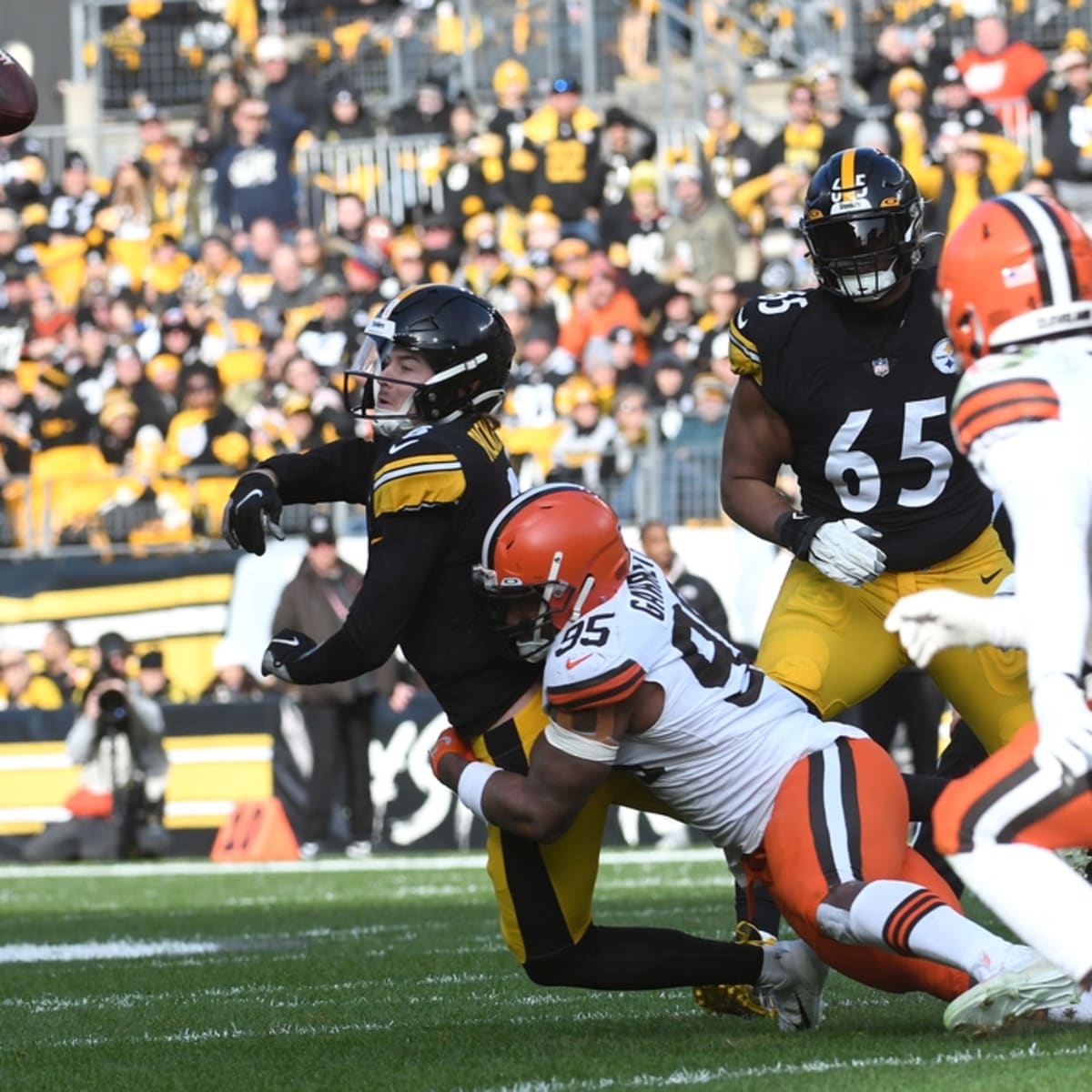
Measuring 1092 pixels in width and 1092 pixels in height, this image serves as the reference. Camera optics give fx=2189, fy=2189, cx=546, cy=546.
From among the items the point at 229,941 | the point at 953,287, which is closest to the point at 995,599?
the point at 953,287

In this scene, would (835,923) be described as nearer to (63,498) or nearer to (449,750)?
(449,750)

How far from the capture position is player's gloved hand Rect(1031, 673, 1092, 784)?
11.7ft

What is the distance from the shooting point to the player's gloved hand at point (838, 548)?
17.1 ft

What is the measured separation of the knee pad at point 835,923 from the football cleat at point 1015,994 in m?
0.25

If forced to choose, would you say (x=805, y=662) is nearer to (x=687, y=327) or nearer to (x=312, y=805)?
(x=312, y=805)

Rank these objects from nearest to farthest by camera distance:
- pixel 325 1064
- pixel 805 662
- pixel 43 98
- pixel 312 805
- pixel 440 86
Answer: pixel 325 1064 < pixel 805 662 < pixel 312 805 < pixel 440 86 < pixel 43 98

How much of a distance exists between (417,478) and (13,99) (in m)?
1.85

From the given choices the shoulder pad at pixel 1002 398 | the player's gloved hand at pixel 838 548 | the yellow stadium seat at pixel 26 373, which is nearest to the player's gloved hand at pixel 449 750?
the player's gloved hand at pixel 838 548

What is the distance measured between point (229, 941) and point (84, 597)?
20.8ft

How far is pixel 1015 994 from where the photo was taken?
400 cm

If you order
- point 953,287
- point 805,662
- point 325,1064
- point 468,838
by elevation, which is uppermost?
point 953,287

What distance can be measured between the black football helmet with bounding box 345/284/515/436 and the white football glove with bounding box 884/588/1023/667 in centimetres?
147

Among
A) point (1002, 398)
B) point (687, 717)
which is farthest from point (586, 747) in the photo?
point (1002, 398)

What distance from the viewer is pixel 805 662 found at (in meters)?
5.32
